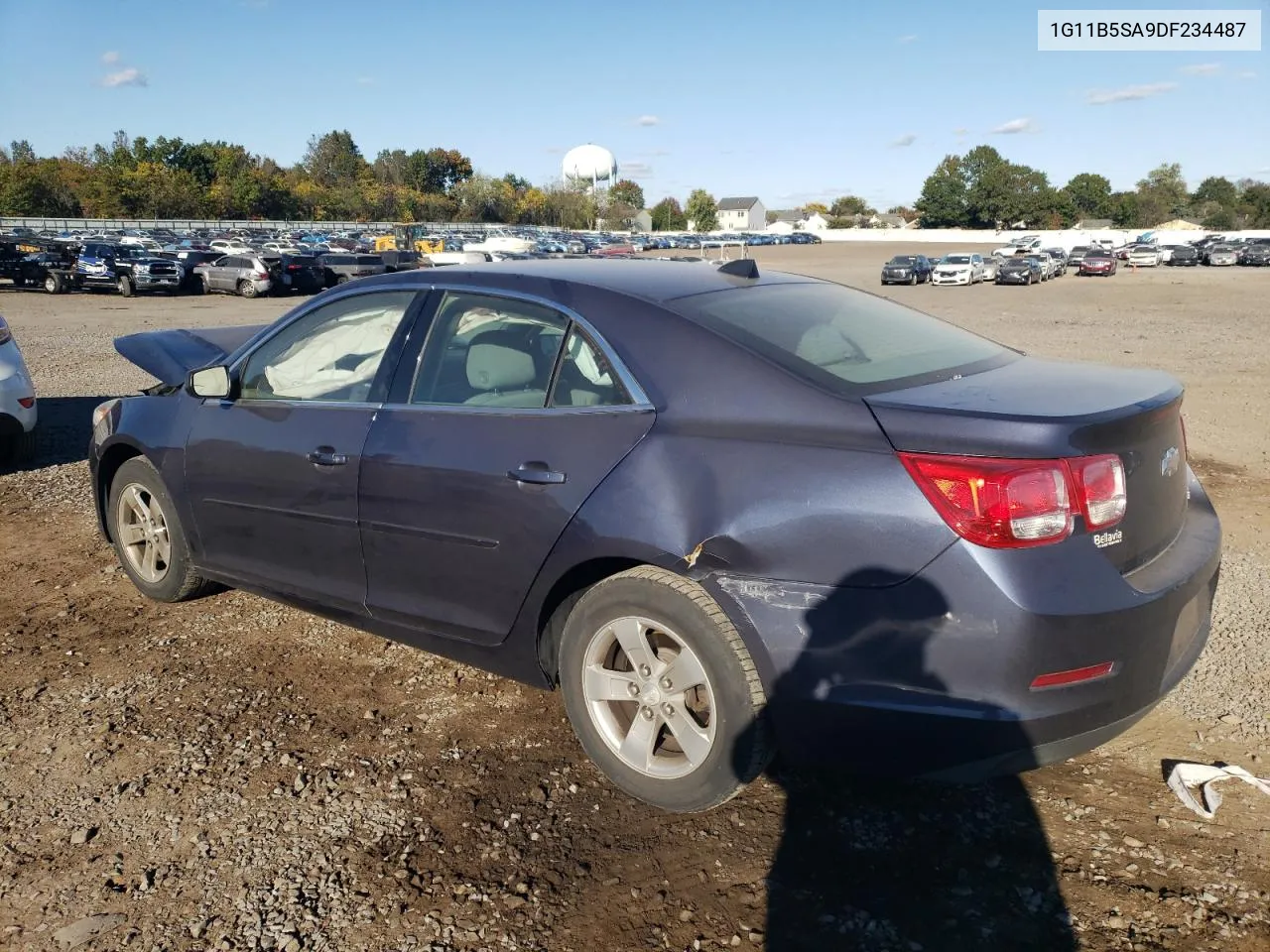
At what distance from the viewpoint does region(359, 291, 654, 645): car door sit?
3.09m

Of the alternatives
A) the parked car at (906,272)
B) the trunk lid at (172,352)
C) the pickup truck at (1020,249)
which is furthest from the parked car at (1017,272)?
the trunk lid at (172,352)

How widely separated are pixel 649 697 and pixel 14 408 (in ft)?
21.2

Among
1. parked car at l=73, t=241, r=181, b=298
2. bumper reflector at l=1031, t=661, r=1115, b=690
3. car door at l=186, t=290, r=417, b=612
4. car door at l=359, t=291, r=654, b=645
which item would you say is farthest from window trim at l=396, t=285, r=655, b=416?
parked car at l=73, t=241, r=181, b=298

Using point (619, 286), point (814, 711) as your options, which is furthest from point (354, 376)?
point (814, 711)

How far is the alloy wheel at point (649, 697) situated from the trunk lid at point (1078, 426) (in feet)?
2.97

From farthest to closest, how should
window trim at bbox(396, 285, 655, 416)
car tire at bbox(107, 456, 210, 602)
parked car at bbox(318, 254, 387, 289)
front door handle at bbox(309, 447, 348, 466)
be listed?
parked car at bbox(318, 254, 387, 289)
car tire at bbox(107, 456, 210, 602)
front door handle at bbox(309, 447, 348, 466)
window trim at bbox(396, 285, 655, 416)

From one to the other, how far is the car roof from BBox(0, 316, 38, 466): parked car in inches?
191

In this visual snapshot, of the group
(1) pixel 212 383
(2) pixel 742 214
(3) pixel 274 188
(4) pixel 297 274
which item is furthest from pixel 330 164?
(1) pixel 212 383

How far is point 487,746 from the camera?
3.47 meters

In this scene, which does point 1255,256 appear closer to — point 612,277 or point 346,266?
point 346,266

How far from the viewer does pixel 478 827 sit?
2982mm

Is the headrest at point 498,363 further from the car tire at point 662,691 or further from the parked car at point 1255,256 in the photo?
the parked car at point 1255,256

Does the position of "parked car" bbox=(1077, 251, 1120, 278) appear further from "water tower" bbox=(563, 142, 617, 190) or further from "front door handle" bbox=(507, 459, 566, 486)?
"water tower" bbox=(563, 142, 617, 190)

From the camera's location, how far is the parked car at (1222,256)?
190 feet
